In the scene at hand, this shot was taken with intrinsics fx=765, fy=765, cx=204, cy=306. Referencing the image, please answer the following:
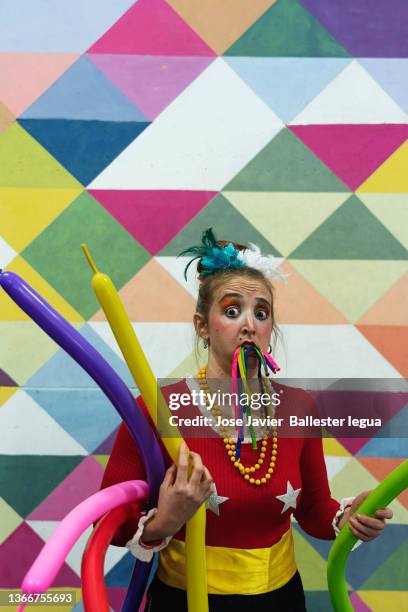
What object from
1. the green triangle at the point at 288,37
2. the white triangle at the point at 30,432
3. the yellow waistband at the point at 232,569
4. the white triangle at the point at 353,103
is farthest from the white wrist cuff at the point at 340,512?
the green triangle at the point at 288,37

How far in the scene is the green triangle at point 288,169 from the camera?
2.23 metres

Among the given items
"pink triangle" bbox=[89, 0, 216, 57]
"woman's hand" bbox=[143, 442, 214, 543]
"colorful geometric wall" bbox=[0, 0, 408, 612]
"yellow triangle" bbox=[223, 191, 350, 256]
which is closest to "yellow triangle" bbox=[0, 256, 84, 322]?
"colorful geometric wall" bbox=[0, 0, 408, 612]

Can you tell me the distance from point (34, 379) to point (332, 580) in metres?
1.06

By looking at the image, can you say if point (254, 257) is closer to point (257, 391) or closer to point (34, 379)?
point (257, 391)

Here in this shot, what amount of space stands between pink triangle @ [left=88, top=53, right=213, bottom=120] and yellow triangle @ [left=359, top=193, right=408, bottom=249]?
2.03ft

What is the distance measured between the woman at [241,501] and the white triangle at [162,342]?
0.60 metres

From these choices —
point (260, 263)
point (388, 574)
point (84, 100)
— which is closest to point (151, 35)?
point (84, 100)

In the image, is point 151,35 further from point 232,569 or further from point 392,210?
point 232,569

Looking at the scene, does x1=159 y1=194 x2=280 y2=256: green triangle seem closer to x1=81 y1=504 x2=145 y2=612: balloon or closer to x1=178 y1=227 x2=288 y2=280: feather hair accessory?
x1=178 y1=227 x2=288 y2=280: feather hair accessory

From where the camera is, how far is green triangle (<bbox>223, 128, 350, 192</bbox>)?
2232 millimetres

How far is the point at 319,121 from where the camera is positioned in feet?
7.36

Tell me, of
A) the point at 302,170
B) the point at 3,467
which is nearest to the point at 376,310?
the point at 302,170

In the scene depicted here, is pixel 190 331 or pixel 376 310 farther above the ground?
pixel 376 310

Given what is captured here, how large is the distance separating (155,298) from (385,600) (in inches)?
43.4
